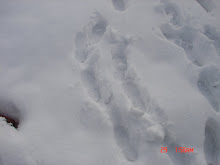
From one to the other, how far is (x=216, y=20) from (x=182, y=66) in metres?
0.71

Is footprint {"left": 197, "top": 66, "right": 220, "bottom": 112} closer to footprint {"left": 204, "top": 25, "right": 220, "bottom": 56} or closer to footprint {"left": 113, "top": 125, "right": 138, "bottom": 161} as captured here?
footprint {"left": 204, "top": 25, "right": 220, "bottom": 56}

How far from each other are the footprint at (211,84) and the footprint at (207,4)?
0.86m

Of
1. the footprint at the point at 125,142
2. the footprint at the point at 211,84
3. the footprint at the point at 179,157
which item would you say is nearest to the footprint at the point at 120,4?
the footprint at the point at 211,84

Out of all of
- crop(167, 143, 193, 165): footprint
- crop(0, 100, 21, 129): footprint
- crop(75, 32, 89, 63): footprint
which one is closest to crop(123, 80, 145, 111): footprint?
crop(167, 143, 193, 165): footprint

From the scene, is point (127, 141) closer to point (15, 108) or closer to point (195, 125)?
point (195, 125)

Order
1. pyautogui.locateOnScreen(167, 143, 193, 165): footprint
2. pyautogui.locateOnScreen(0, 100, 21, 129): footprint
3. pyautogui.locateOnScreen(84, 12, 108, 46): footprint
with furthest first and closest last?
pyautogui.locateOnScreen(84, 12, 108, 46): footprint < pyautogui.locateOnScreen(0, 100, 21, 129): footprint < pyautogui.locateOnScreen(167, 143, 193, 165): footprint

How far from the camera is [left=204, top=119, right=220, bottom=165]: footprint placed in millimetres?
1380

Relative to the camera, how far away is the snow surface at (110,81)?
4.45 ft

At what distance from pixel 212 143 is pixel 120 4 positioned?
154cm

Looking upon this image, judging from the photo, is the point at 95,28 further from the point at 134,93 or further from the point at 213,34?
the point at 213,34

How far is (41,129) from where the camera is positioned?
142cm

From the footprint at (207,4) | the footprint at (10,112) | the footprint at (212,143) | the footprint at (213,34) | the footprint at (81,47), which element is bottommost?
the footprint at (212,143)

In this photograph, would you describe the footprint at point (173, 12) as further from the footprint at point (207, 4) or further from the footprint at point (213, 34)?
the footprint at point (207, 4)

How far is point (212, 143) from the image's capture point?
144 cm
